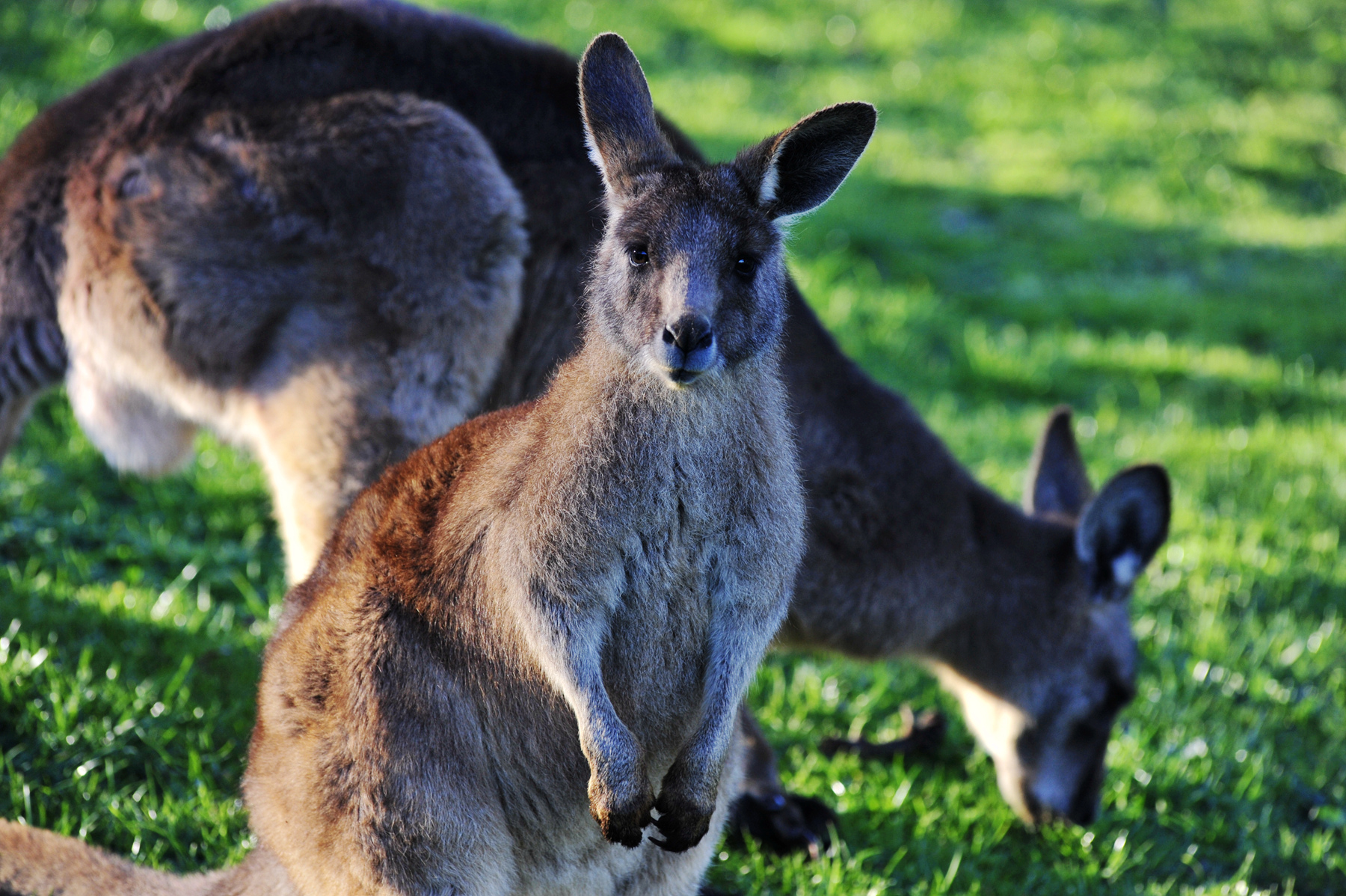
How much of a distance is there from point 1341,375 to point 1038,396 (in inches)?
88.1

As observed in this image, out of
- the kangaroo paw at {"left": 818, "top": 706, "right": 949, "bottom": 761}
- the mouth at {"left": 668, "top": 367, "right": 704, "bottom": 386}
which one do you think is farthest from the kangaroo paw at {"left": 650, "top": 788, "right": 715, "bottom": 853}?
the kangaroo paw at {"left": 818, "top": 706, "right": 949, "bottom": 761}

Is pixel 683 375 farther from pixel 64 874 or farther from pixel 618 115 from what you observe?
pixel 64 874

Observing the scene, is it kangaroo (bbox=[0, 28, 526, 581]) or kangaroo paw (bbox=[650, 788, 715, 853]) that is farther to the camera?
kangaroo (bbox=[0, 28, 526, 581])

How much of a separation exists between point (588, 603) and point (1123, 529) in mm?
2455

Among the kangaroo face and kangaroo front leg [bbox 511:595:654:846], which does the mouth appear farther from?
kangaroo front leg [bbox 511:595:654:846]

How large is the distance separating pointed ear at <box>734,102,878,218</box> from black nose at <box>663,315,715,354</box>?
0.43 metres

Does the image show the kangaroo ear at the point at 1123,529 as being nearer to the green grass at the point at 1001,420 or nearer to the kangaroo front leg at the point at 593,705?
the green grass at the point at 1001,420

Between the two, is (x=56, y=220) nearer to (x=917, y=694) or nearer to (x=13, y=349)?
(x=13, y=349)

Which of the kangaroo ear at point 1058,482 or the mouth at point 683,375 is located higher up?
the mouth at point 683,375

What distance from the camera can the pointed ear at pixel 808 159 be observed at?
2.75 m

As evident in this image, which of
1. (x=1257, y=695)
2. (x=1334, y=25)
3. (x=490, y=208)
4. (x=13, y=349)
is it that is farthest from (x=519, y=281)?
(x=1334, y=25)

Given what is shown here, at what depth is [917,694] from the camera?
497 centimetres

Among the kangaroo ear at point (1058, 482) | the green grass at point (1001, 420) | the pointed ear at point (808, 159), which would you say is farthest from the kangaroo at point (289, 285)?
the kangaroo ear at point (1058, 482)

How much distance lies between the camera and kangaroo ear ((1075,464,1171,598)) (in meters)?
4.34
